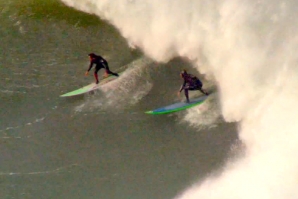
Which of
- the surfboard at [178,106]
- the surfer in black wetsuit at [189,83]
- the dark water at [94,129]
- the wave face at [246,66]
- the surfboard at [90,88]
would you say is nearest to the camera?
the wave face at [246,66]

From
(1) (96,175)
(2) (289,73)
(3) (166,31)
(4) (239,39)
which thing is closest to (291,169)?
(2) (289,73)

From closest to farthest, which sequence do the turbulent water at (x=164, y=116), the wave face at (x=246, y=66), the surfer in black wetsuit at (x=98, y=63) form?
the wave face at (x=246, y=66) < the turbulent water at (x=164, y=116) < the surfer in black wetsuit at (x=98, y=63)

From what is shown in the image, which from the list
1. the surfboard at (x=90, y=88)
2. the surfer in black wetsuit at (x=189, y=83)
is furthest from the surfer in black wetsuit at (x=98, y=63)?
the surfer in black wetsuit at (x=189, y=83)

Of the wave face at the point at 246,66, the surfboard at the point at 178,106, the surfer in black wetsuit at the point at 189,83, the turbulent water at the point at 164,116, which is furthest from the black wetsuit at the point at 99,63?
the surfer in black wetsuit at the point at 189,83

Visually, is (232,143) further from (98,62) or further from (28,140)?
(28,140)

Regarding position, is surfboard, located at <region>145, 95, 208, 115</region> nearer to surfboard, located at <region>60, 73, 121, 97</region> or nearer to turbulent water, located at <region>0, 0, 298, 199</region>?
turbulent water, located at <region>0, 0, 298, 199</region>

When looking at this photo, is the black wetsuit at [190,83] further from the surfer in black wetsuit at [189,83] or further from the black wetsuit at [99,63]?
the black wetsuit at [99,63]

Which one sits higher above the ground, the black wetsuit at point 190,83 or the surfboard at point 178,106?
the black wetsuit at point 190,83

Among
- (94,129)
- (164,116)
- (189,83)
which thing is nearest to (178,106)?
(164,116)

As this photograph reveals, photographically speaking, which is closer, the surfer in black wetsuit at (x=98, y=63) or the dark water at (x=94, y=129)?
the dark water at (x=94, y=129)
